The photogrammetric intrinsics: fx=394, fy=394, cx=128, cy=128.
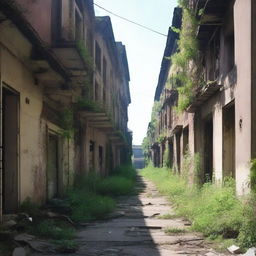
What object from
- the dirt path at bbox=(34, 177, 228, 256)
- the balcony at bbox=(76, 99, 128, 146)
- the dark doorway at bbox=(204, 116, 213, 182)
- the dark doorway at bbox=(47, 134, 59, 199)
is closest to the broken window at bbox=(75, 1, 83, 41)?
the balcony at bbox=(76, 99, 128, 146)

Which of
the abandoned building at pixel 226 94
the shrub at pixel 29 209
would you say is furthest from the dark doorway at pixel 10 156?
the abandoned building at pixel 226 94

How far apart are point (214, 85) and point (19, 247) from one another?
6443 mm

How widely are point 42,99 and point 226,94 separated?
4.37 m

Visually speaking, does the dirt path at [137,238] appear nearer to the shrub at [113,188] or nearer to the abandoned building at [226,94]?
the abandoned building at [226,94]

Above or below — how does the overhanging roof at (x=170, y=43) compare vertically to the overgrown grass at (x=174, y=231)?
above

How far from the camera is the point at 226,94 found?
9.18 metres

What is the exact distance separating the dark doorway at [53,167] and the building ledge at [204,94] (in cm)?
426

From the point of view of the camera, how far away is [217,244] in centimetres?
636

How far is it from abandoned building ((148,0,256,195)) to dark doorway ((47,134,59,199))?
434 cm

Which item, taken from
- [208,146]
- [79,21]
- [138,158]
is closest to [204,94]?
[208,146]

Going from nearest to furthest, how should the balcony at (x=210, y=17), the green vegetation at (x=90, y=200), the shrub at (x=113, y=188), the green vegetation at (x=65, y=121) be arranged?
the balcony at (x=210, y=17)
the green vegetation at (x=90, y=200)
the green vegetation at (x=65, y=121)
the shrub at (x=113, y=188)

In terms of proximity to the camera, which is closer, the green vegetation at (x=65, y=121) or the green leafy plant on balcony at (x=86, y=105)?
the green vegetation at (x=65, y=121)

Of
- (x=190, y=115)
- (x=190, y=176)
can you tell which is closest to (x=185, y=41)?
(x=190, y=115)

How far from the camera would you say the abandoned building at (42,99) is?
7188 mm
